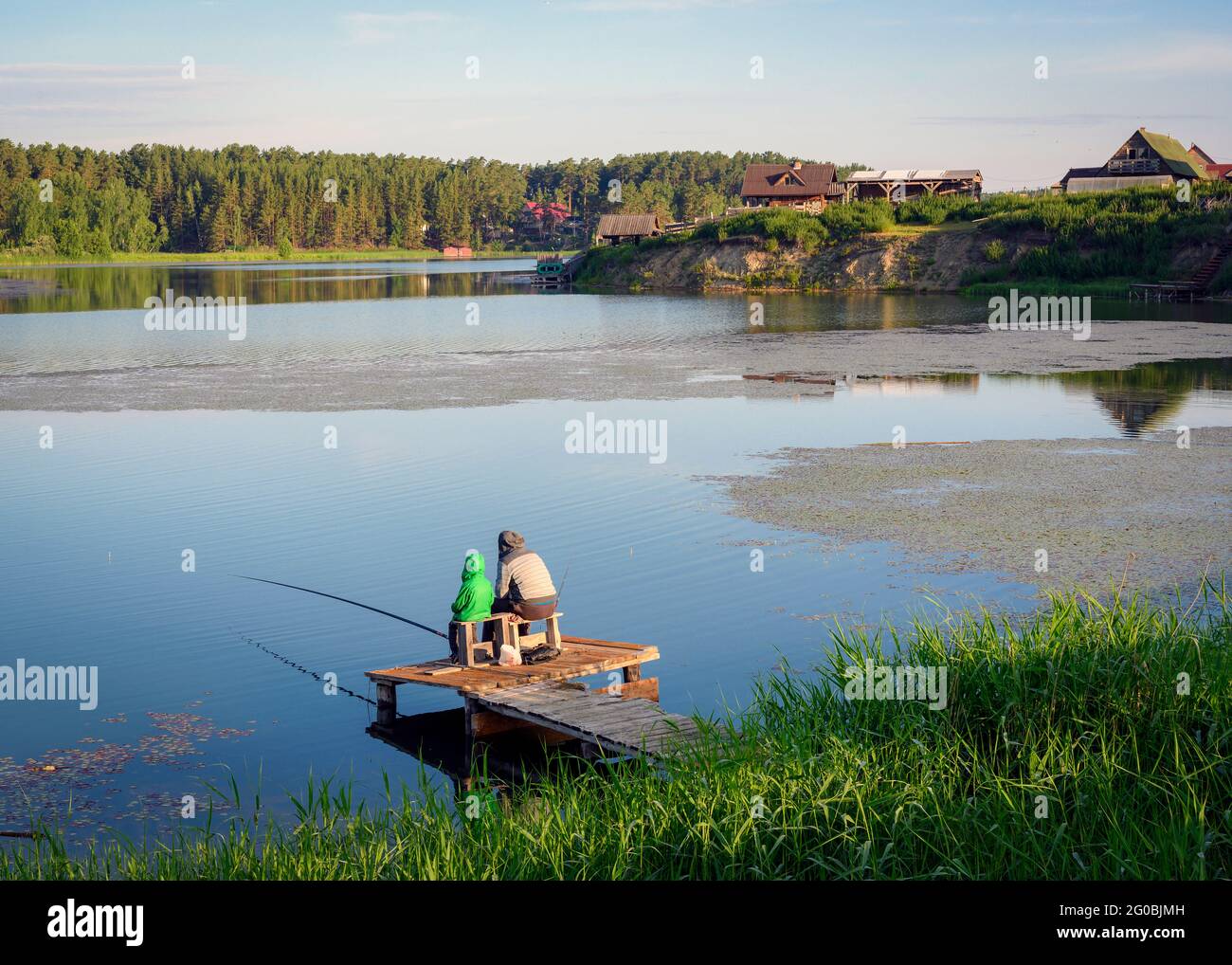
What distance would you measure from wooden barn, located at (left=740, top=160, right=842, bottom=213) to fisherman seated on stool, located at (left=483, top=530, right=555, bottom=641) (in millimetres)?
105859

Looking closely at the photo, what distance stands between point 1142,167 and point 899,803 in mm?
108141

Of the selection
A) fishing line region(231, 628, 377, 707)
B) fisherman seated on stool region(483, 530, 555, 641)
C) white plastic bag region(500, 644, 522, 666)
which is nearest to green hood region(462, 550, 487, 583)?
fisherman seated on stool region(483, 530, 555, 641)

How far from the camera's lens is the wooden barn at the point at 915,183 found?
118 meters

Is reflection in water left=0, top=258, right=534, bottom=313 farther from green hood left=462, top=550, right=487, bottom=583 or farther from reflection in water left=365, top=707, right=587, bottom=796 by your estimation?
reflection in water left=365, top=707, right=587, bottom=796

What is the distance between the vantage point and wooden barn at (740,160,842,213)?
118562 mm

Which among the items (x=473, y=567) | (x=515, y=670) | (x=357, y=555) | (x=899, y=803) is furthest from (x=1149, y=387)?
(x=899, y=803)

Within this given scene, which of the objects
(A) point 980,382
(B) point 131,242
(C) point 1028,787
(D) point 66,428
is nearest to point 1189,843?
(C) point 1028,787

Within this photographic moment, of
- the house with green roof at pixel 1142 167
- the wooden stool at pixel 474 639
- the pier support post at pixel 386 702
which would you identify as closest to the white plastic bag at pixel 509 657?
the wooden stool at pixel 474 639

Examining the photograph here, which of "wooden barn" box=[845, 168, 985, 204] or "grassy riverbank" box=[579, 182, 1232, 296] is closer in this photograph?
"grassy riverbank" box=[579, 182, 1232, 296]

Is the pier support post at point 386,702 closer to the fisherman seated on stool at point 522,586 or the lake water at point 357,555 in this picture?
the lake water at point 357,555

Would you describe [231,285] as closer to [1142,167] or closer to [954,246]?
[954,246]

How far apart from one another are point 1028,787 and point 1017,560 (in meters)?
9.09

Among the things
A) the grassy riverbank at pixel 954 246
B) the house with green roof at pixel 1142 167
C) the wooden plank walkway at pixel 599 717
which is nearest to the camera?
the wooden plank walkway at pixel 599 717

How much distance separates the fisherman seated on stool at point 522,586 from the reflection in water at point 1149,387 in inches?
728
